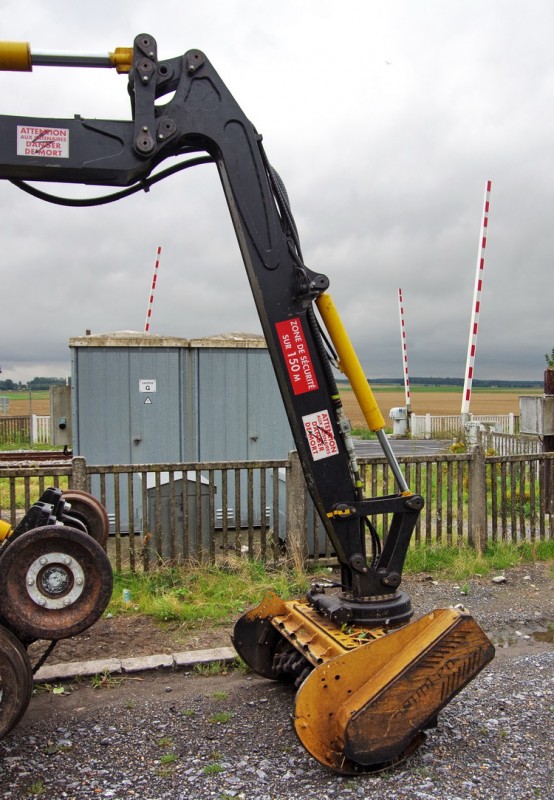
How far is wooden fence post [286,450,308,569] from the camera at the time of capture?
7996 millimetres

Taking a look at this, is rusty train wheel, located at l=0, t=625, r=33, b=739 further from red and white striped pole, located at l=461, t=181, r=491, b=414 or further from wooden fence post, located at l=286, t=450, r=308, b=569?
red and white striped pole, located at l=461, t=181, r=491, b=414

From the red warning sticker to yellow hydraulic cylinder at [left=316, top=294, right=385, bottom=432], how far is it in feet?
0.66

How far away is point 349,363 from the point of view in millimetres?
4605

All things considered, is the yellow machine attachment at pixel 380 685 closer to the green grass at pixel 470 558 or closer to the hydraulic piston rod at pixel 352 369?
the hydraulic piston rod at pixel 352 369

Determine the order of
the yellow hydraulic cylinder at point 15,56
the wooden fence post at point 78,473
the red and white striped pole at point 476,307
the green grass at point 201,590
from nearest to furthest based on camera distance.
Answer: the yellow hydraulic cylinder at point 15,56 → the green grass at point 201,590 → the wooden fence post at point 78,473 → the red and white striped pole at point 476,307

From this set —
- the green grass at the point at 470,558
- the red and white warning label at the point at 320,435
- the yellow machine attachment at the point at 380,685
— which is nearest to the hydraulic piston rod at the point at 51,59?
the red and white warning label at the point at 320,435

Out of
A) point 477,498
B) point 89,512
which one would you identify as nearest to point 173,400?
point 89,512

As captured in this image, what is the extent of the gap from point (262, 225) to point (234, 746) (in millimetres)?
3212

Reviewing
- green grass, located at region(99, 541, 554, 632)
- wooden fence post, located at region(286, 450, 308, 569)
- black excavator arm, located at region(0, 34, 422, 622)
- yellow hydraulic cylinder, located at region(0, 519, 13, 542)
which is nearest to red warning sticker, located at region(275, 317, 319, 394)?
black excavator arm, located at region(0, 34, 422, 622)

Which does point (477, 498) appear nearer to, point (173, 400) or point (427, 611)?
point (427, 611)

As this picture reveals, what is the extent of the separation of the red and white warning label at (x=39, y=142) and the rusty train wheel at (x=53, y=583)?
2183 mm

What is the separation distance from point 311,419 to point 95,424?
542cm

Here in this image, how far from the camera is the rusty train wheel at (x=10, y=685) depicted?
146 inches

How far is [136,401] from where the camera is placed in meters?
9.36
